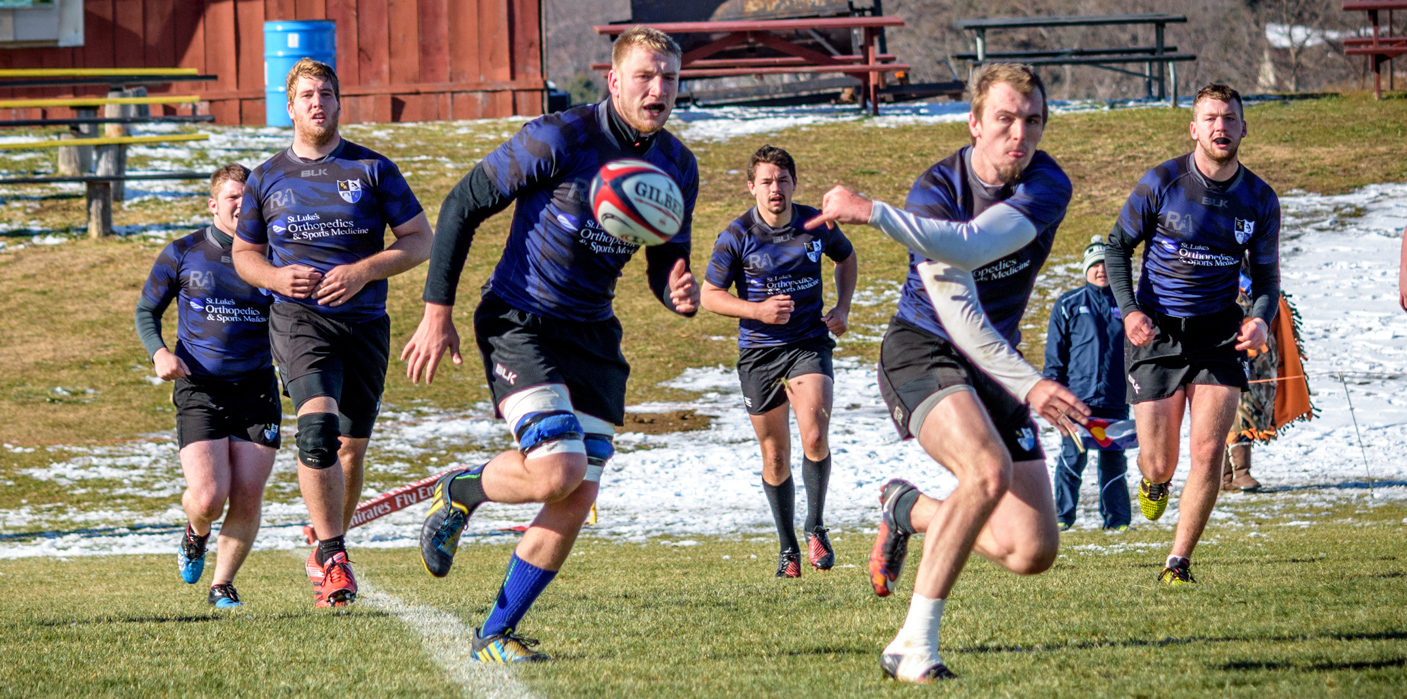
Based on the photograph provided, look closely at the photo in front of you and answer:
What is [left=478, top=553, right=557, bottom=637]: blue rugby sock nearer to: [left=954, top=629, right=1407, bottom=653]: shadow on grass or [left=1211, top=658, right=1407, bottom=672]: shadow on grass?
[left=954, top=629, right=1407, bottom=653]: shadow on grass

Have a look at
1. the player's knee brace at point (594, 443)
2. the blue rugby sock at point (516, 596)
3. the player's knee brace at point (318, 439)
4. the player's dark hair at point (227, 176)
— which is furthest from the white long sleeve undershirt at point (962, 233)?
the player's dark hair at point (227, 176)

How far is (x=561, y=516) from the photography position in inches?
200

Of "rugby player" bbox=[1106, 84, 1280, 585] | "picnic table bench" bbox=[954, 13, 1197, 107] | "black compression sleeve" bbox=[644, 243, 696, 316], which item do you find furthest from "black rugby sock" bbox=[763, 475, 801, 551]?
"picnic table bench" bbox=[954, 13, 1197, 107]

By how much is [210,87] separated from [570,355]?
81.6 ft

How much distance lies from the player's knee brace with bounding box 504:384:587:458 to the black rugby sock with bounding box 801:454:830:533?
353 centimetres

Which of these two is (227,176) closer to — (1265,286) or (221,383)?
(221,383)

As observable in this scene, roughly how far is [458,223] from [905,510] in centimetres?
202

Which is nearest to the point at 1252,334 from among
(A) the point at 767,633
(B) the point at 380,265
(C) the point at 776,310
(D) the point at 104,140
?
(C) the point at 776,310

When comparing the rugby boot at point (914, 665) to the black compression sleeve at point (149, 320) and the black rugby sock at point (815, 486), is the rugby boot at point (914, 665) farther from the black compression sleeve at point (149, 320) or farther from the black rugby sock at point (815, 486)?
the black compression sleeve at point (149, 320)

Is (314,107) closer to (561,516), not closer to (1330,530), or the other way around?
(561,516)

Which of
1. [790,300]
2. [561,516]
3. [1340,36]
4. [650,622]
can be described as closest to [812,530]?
[790,300]

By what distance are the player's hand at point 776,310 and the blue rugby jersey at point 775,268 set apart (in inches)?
11.7

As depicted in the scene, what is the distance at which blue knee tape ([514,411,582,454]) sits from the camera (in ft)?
16.1

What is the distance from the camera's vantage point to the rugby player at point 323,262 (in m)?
6.63
